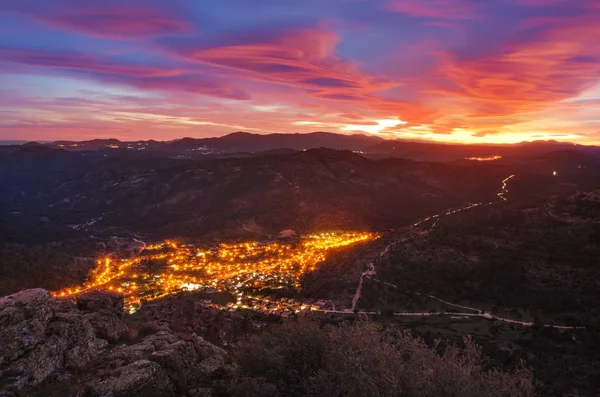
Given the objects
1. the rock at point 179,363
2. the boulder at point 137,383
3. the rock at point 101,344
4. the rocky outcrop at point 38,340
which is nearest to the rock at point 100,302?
the rocky outcrop at point 38,340

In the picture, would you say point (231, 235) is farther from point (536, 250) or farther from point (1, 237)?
point (536, 250)

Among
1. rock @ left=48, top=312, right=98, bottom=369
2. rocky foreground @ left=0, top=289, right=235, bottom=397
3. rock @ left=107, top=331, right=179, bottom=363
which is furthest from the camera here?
rock @ left=107, top=331, right=179, bottom=363

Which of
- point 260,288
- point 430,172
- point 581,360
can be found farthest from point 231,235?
point 430,172

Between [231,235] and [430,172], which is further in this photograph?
[430,172]

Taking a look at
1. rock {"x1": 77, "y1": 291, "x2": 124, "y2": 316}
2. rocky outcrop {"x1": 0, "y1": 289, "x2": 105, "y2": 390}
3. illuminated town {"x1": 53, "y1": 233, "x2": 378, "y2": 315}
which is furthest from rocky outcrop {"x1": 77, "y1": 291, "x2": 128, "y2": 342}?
illuminated town {"x1": 53, "y1": 233, "x2": 378, "y2": 315}

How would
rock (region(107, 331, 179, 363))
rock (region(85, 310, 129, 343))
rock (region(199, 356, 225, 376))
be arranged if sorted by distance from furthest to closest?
rock (region(85, 310, 129, 343))
rock (region(199, 356, 225, 376))
rock (region(107, 331, 179, 363))

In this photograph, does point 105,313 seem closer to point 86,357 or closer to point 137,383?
point 86,357

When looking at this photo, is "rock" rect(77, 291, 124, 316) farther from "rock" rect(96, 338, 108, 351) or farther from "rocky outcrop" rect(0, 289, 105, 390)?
"rock" rect(96, 338, 108, 351)
